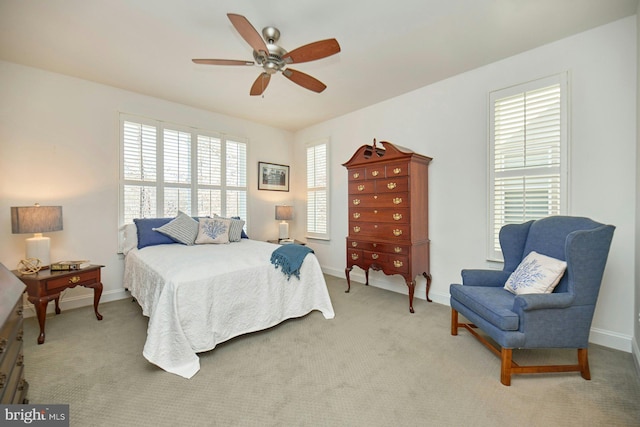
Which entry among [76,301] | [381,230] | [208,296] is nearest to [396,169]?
[381,230]

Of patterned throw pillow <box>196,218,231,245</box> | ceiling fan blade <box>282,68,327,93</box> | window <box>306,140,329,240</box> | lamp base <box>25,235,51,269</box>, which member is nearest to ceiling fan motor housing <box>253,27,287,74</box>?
ceiling fan blade <box>282,68,327,93</box>

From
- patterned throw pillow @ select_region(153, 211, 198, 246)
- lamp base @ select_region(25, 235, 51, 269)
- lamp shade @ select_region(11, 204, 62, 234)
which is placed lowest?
lamp base @ select_region(25, 235, 51, 269)

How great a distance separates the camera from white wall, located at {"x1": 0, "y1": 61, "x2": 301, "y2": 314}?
287 centimetres

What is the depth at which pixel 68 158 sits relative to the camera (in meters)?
3.18

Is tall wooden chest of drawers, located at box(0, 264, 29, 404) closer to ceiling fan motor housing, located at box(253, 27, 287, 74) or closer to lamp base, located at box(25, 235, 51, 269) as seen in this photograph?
lamp base, located at box(25, 235, 51, 269)

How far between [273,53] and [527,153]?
2.57m

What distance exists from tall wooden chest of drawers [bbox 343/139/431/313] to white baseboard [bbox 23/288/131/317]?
3.06 m

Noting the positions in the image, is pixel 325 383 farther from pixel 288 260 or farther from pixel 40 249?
pixel 40 249

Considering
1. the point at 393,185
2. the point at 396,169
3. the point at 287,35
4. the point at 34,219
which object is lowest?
the point at 34,219

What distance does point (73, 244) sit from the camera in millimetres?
3223

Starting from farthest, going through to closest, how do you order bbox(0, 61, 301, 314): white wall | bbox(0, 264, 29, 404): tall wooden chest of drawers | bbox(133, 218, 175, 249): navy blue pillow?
bbox(133, 218, 175, 249): navy blue pillow → bbox(0, 61, 301, 314): white wall → bbox(0, 264, 29, 404): tall wooden chest of drawers

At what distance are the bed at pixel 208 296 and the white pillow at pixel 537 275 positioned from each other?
172cm

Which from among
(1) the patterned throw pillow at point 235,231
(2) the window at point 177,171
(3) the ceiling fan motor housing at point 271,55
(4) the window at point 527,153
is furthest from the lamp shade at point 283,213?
(4) the window at point 527,153

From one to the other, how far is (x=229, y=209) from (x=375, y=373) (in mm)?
3453
